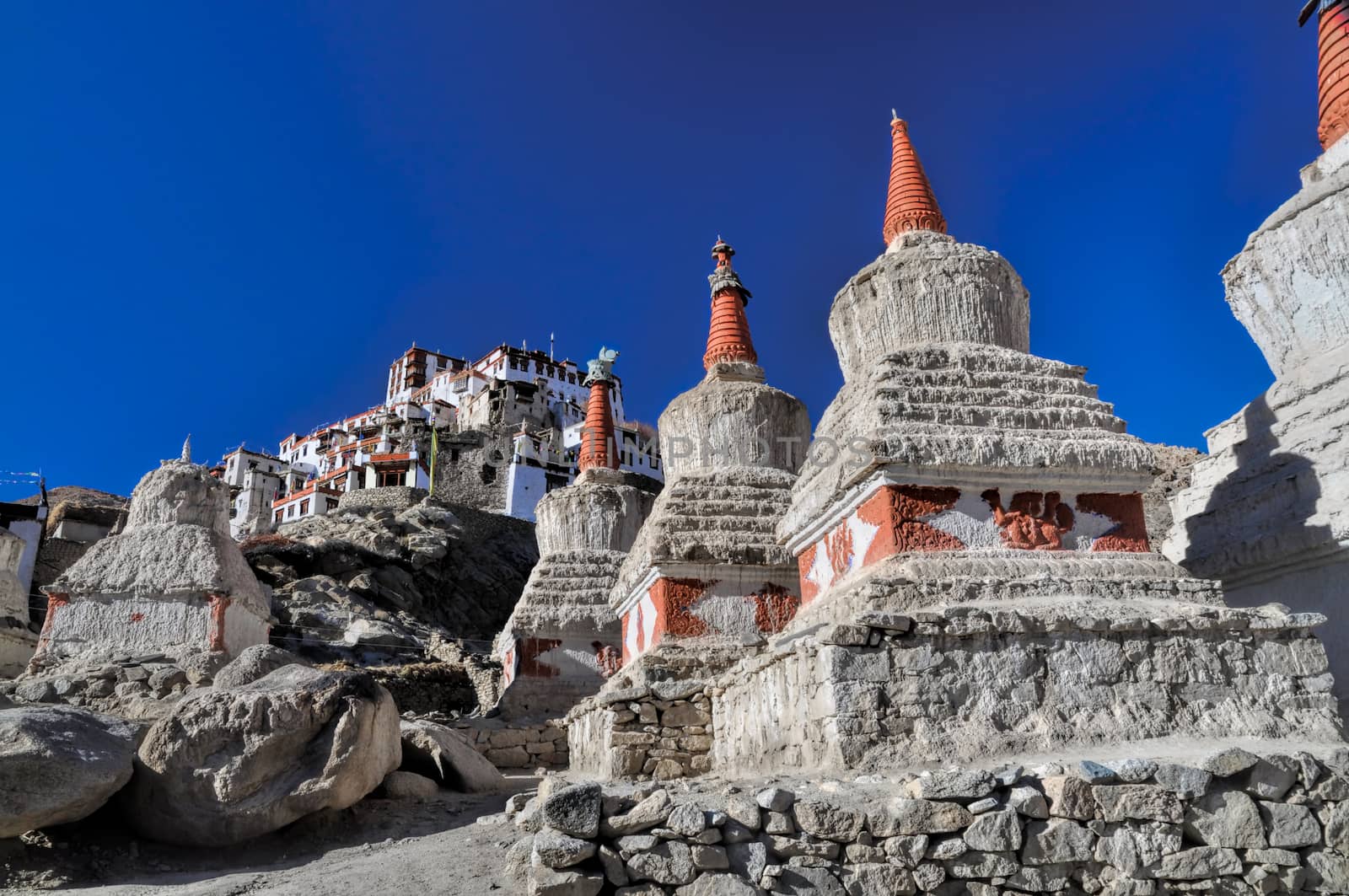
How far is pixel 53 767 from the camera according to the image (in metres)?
6.23

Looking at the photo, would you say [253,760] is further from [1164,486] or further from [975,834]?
[1164,486]

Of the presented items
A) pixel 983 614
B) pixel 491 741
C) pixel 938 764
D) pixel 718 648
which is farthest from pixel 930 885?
pixel 491 741

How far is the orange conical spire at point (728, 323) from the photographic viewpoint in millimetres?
14117

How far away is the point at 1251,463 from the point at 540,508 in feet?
37.0

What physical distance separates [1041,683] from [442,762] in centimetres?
570

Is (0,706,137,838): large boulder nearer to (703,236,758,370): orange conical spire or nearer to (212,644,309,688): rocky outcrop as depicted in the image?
(212,644,309,688): rocky outcrop

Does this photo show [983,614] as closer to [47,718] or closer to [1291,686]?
[1291,686]

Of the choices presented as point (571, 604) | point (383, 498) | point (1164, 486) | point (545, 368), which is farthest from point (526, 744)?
point (545, 368)

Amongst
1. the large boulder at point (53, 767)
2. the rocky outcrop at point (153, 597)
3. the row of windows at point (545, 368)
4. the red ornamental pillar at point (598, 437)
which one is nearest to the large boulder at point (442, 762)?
the large boulder at point (53, 767)

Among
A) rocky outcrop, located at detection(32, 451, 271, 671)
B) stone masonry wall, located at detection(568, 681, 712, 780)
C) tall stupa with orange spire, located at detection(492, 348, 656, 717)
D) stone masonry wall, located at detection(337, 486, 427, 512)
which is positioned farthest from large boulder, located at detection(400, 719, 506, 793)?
stone masonry wall, located at detection(337, 486, 427, 512)

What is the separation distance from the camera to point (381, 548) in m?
46.0

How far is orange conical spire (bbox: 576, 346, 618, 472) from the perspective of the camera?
730 inches

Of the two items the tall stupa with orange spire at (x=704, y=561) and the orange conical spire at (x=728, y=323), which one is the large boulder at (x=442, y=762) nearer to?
the tall stupa with orange spire at (x=704, y=561)

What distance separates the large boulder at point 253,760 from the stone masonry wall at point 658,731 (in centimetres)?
220
